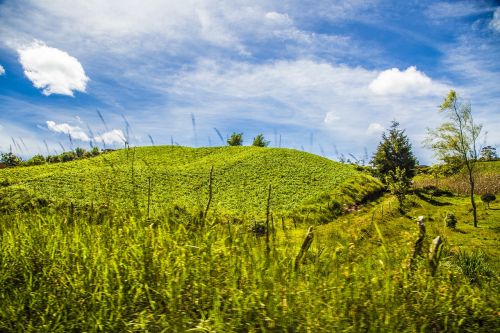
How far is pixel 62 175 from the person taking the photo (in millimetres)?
29734

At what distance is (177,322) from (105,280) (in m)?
0.90

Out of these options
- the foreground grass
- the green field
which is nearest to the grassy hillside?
the green field

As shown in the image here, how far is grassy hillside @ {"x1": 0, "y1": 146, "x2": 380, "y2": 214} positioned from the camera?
2666 centimetres

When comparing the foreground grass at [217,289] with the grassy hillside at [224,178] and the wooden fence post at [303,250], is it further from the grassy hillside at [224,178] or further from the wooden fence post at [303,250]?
the grassy hillside at [224,178]

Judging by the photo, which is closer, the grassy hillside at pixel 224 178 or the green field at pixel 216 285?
the green field at pixel 216 285

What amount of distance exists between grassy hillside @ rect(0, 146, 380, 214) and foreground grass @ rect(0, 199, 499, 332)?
63.7ft

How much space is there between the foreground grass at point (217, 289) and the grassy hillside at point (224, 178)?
19.4 meters

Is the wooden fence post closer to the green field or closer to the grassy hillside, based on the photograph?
the green field

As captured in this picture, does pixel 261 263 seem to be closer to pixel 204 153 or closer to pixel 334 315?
pixel 334 315

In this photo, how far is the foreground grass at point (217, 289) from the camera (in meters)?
2.77

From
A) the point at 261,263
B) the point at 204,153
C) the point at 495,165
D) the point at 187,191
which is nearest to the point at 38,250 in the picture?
the point at 261,263

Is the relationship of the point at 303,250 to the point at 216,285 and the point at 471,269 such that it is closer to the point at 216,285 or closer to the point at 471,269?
the point at 216,285

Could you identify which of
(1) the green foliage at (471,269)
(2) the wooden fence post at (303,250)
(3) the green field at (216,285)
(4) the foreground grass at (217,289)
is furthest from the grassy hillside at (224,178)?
(2) the wooden fence post at (303,250)

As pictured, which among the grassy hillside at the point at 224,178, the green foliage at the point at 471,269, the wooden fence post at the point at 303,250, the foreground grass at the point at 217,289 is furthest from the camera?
the grassy hillside at the point at 224,178
